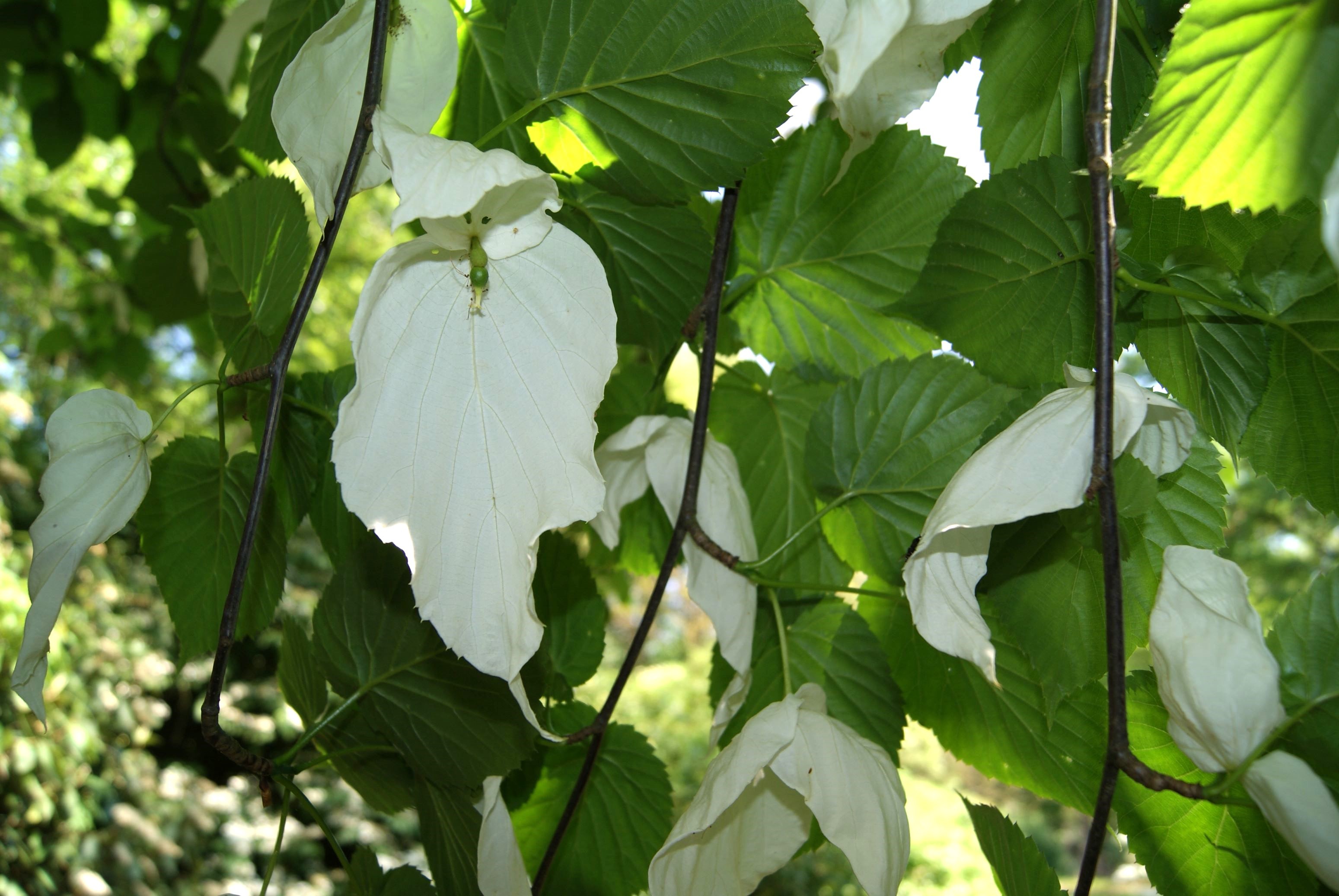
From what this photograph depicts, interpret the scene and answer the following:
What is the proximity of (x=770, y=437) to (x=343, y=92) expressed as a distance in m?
0.32

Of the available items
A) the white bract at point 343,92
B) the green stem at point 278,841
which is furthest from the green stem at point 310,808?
the white bract at point 343,92

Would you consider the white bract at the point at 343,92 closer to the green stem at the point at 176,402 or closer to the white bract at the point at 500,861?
the green stem at the point at 176,402

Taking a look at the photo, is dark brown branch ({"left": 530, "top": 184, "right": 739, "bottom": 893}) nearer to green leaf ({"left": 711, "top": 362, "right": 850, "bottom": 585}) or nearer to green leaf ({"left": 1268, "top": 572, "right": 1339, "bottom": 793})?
green leaf ({"left": 711, "top": 362, "right": 850, "bottom": 585})

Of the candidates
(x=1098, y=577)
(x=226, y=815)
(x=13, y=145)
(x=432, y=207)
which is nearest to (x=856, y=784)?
(x=1098, y=577)

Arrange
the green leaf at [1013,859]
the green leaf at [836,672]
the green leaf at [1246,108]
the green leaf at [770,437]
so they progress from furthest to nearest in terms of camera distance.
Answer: the green leaf at [770,437] < the green leaf at [836,672] < the green leaf at [1013,859] < the green leaf at [1246,108]

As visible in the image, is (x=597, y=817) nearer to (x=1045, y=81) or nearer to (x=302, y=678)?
(x=302, y=678)

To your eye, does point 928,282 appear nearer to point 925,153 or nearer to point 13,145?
point 925,153

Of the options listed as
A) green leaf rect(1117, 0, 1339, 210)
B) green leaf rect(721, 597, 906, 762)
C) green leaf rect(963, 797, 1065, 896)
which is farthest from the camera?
green leaf rect(721, 597, 906, 762)

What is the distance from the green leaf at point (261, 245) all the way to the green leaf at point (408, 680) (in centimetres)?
13

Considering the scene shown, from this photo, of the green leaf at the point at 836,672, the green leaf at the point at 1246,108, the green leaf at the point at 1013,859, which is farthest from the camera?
the green leaf at the point at 836,672

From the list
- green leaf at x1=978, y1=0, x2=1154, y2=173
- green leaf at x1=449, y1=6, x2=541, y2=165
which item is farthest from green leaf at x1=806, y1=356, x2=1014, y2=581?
green leaf at x1=449, y1=6, x2=541, y2=165

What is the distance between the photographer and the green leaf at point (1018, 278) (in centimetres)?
38

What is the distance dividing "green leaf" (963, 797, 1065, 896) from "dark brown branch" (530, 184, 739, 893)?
150mm

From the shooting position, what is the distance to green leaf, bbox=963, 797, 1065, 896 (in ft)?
1.09
